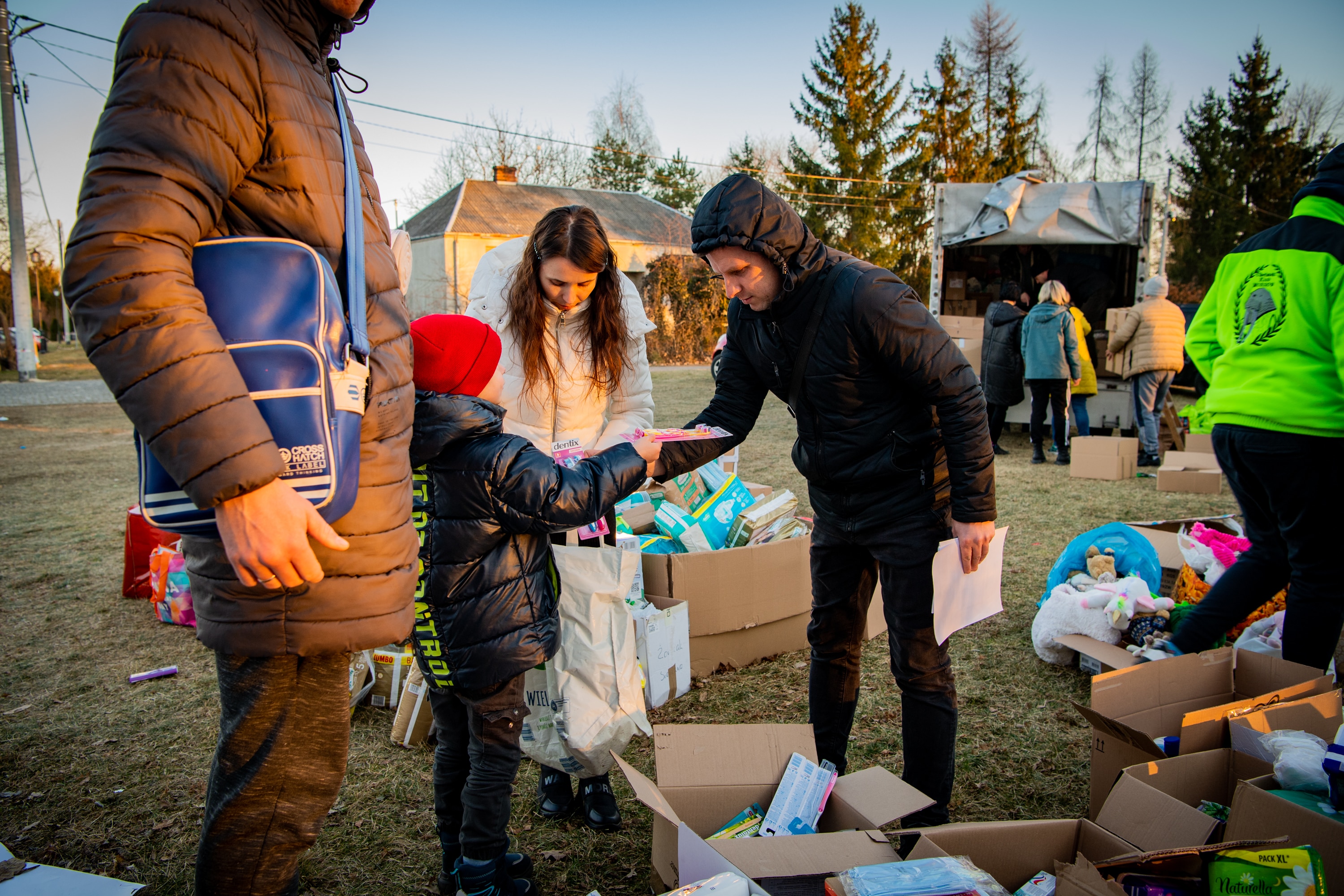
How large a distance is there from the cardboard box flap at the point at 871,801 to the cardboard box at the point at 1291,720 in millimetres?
869

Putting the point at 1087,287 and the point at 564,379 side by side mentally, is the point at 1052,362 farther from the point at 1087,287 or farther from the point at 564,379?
the point at 564,379

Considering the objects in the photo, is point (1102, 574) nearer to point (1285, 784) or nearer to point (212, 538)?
point (1285, 784)

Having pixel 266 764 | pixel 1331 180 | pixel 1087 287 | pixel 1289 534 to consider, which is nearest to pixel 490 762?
pixel 266 764

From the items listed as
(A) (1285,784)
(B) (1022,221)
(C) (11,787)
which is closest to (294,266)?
(A) (1285,784)

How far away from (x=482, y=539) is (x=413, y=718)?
1.20m

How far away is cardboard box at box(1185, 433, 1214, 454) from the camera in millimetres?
6906

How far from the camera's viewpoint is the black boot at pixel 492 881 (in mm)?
1760

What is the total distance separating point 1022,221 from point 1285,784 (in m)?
7.70

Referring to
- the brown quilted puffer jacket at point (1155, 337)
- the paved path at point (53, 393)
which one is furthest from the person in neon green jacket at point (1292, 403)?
the paved path at point (53, 393)

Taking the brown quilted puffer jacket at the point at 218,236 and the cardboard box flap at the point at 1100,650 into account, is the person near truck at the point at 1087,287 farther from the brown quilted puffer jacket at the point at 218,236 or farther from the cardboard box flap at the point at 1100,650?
the brown quilted puffer jacket at the point at 218,236

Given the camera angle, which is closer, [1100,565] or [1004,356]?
[1100,565]

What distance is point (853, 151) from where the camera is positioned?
26.5m

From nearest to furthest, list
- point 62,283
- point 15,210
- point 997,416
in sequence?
point 62,283
point 997,416
point 15,210

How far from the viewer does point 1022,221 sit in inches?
325
